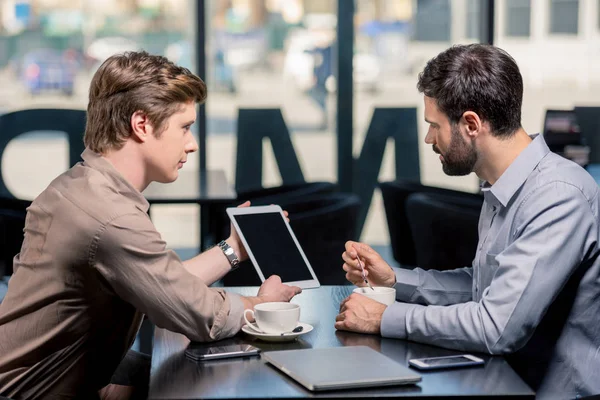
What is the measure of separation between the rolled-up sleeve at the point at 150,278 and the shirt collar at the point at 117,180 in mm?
93

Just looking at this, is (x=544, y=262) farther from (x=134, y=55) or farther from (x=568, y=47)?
(x=568, y=47)

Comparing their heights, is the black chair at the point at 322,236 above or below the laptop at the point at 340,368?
below

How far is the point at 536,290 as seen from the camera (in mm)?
2045

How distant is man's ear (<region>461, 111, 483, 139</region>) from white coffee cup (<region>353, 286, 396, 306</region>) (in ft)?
1.48

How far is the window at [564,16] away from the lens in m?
7.37

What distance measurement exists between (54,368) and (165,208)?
5.45m

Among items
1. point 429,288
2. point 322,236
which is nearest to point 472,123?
point 429,288

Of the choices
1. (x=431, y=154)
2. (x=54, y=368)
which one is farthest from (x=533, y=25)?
(x=54, y=368)

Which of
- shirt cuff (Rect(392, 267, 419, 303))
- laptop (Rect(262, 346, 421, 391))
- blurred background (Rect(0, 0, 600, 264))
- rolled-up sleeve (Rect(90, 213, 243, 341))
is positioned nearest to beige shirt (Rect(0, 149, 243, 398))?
rolled-up sleeve (Rect(90, 213, 243, 341))

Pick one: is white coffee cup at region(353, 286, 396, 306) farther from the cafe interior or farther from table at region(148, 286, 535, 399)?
the cafe interior

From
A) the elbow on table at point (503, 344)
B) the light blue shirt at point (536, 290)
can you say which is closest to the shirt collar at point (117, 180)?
the light blue shirt at point (536, 290)

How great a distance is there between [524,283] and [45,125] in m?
5.37

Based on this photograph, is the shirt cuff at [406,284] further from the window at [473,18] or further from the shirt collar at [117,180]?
the window at [473,18]

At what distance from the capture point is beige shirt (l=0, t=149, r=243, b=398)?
2.07 metres
